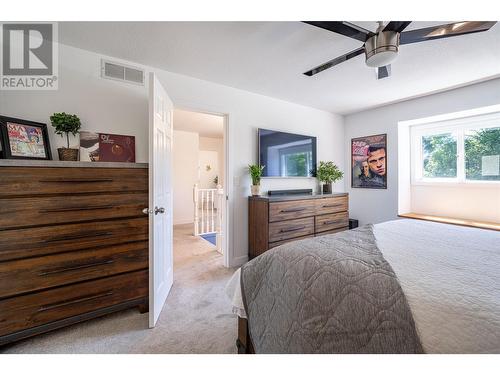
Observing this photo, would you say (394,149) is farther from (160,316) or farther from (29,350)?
(29,350)

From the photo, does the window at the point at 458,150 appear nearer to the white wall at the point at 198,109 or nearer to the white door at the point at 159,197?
the white wall at the point at 198,109

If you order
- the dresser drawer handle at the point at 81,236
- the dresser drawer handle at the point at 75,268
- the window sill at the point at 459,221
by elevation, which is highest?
the dresser drawer handle at the point at 81,236

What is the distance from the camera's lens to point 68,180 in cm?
157

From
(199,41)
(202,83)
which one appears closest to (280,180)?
(202,83)

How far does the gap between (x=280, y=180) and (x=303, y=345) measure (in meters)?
2.56

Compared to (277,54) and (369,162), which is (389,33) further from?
(369,162)

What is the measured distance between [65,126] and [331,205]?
3218 millimetres

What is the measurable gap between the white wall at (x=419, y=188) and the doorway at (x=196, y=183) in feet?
8.22

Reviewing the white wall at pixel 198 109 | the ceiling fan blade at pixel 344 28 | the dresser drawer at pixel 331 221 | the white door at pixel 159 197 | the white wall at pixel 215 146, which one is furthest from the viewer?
the white wall at pixel 215 146

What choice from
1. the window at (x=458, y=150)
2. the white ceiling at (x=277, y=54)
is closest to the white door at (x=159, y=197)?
the white ceiling at (x=277, y=54)

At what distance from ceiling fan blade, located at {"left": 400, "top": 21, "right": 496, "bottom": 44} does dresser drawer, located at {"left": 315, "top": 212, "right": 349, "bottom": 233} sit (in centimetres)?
219

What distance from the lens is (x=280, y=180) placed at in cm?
334

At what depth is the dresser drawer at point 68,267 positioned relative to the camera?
140 centimetres

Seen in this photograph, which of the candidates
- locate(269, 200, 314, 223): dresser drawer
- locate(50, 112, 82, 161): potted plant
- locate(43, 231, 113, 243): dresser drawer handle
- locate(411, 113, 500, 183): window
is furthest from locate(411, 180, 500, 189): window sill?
locate(50, 112, 82, 161): potted plant
